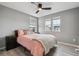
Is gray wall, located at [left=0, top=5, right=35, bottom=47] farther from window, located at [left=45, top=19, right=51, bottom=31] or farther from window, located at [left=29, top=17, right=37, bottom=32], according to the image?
window, located at [left=45, top=19, right=51, bottom=31]

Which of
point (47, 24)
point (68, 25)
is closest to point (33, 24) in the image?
point (47, 24)

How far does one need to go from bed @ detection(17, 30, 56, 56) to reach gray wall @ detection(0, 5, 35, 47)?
16 centimetres

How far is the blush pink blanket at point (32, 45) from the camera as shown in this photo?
5.25 ft

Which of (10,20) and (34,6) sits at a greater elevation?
(34,6)

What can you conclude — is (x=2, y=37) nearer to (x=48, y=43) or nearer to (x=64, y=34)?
(x=48, y=43)

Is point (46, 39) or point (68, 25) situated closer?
point (68, 25)

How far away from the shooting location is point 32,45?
168 cm

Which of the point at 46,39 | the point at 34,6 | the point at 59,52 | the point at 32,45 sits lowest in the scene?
the point at 59,52

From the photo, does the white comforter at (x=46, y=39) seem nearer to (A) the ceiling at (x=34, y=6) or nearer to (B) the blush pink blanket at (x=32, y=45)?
(B) the blush pink blanket at (x=32, y=45)

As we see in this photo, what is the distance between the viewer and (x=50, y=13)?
5.53ft

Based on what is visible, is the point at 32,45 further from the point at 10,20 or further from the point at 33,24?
the point at 10,20

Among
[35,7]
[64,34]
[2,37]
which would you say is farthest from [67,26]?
[2,37]

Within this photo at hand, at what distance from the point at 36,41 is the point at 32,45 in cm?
14

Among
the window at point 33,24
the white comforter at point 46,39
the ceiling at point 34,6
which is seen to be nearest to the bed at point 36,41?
the white comforter at point 46,39
